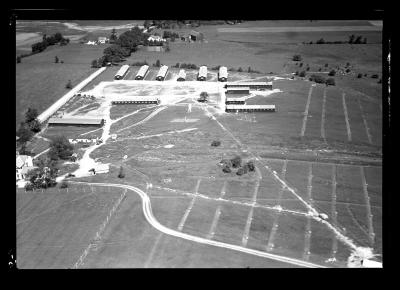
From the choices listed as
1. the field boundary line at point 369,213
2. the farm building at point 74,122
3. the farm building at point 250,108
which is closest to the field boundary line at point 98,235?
the farm building at point 74,122

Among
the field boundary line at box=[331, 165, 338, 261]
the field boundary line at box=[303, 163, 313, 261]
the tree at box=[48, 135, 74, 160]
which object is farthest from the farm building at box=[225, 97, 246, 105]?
the tree at box=[48, 135, 74, 160]

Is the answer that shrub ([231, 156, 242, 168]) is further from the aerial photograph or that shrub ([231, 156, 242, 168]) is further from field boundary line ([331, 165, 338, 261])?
field boundary line ([331, 165, 338, 261])

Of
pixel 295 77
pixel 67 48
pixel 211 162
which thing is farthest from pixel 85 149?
pixel 295 77

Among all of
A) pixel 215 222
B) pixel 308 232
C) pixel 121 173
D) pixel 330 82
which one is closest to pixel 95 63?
pixel 121 173

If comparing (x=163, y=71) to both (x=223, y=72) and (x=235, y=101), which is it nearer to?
(x=223, y=72)

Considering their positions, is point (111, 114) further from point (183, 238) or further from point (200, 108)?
point (183, 238)

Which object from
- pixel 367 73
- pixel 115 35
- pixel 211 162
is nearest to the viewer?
pixel 211 162
